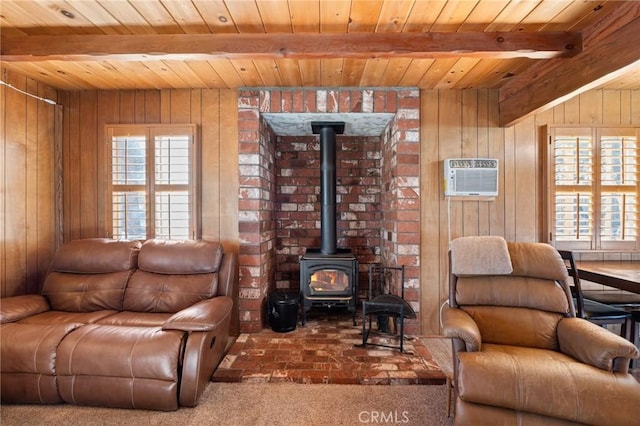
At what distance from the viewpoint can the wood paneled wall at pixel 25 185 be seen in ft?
8.40

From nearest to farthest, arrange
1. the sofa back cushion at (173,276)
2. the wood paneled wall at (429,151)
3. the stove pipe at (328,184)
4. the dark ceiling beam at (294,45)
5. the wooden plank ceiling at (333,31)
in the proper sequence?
the wooden plank ceiling at (333,31), the dark ceiling beam at (294,45), the sofa back cushion at (173,276), the wood paneled wall at (429,151), the stove pipe at (328,184)

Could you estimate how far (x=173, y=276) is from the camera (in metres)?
2.59

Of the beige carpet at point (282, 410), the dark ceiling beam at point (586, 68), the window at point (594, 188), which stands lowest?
the beige carpet at point (282, 410)

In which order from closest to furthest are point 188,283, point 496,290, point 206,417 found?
point 206,417 < point 496,290 < point 188,283

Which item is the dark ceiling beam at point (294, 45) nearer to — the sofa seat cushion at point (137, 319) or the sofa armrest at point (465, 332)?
the sofa armrest at point (465, 332)

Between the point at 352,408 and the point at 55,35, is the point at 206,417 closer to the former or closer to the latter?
the point at 352,408

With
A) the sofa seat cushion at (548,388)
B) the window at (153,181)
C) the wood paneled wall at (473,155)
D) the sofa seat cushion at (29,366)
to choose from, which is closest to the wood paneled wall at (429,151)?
the wood paneled wall at (473,155)

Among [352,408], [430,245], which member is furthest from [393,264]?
[352,408]

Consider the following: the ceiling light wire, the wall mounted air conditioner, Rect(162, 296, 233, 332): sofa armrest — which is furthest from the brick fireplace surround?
the ceiling light wire

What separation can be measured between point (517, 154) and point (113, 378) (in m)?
3.89

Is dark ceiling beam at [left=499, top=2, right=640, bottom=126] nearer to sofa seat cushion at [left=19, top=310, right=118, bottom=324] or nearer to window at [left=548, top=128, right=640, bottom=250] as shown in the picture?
window at [left=548, top=128, right=640, bottom=250]

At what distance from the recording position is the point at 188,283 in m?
2.54

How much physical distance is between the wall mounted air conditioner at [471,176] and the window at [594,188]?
640mm

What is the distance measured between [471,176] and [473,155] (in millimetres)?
299
